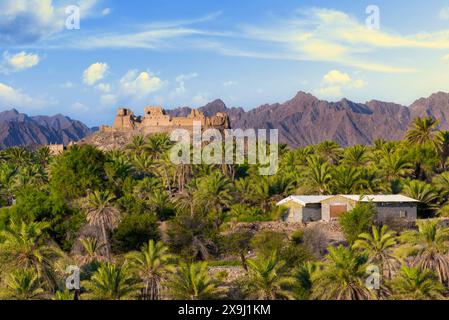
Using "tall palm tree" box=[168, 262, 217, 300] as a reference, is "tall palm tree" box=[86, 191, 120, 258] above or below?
above

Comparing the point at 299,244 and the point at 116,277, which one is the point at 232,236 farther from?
the point at 116,277

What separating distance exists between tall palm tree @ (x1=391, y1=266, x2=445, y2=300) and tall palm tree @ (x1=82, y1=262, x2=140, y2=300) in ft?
41.4

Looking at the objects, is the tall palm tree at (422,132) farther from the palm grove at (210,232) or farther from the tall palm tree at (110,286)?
the tall palm tree at (110,286)

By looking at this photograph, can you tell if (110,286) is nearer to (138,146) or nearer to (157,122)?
(138,146)

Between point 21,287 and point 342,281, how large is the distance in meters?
15.5

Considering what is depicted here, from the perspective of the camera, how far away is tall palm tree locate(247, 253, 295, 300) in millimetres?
34375

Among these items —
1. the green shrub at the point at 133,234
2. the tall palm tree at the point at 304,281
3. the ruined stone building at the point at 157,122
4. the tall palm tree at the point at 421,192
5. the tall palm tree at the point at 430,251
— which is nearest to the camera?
the tall palm tree at the point at 304,281

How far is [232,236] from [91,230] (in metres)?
10.2

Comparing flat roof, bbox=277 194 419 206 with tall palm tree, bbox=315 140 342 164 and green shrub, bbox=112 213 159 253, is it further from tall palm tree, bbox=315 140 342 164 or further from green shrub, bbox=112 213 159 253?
tall palm tree, bbox=315 140 342 164

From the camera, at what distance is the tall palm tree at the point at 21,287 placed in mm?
34312

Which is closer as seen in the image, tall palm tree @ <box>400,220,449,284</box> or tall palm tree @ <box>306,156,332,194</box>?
tall palm tree @ <box>400,220,449,284</box>

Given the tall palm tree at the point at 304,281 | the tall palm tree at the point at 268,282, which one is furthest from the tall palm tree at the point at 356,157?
the tall palm tree at the point at 268,282

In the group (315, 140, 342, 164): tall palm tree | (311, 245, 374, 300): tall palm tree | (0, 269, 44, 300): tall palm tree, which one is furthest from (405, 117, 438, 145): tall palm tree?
(0, 269, 44, 300): tall palm tree

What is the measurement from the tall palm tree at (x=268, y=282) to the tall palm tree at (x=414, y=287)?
511cm
